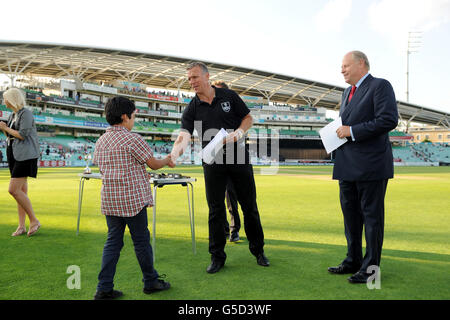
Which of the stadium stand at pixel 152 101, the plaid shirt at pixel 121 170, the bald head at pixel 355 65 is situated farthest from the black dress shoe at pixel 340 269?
the stadium stand at pixel 152 101

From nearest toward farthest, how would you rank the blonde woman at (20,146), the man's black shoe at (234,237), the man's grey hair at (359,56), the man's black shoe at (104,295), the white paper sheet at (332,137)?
the man's black shoe at (104,295) → the man's grey hair at (359,56) → the white paper sheet at (332,137) → the blonde woman at (20,146) → the man's black shoe at (234,237)

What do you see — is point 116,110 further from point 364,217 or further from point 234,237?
point 234,237

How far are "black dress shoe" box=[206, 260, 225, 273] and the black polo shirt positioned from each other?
4.33 ft

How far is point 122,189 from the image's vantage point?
303 centimetres

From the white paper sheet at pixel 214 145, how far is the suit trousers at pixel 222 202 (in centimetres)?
17

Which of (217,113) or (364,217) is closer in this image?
(364,217)

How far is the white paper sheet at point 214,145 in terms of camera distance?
12.1 feet

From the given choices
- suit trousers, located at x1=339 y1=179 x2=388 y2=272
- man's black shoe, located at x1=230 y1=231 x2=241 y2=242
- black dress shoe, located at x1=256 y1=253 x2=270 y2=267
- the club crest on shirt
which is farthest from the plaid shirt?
man's black shoe, located at x1=230 y1=231 x2=241 y2=242

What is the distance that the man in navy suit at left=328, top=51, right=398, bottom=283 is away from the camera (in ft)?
11.1

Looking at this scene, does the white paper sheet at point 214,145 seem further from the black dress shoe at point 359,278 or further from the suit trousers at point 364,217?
the black dress shoe at point 359,278

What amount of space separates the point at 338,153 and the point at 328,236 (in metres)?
2.09

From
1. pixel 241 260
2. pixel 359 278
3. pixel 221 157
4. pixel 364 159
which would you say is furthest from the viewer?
pixel 241 260

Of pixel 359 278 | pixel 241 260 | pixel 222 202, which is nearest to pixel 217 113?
pixel 222 202

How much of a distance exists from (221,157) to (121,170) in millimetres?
1251
